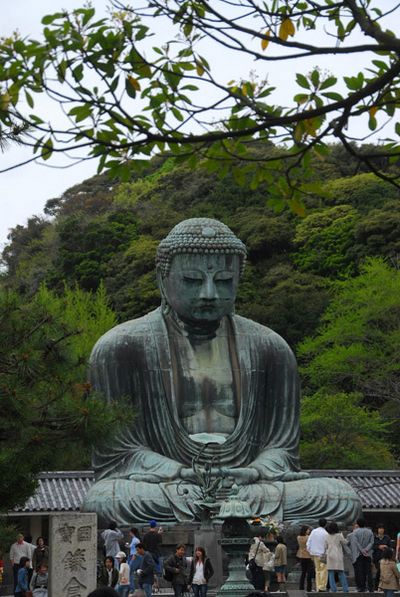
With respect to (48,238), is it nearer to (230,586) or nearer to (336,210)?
(336,210)

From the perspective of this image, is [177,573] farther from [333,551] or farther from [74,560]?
[74,560]

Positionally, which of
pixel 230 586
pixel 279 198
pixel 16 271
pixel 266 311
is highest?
pixel 16 271

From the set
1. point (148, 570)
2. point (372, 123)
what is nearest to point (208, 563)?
point (148, 570)

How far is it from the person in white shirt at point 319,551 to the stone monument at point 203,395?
165 centimetres

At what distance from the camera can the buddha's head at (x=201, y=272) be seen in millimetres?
19031

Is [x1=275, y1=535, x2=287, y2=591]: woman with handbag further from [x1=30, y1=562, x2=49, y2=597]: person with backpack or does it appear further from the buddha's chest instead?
[x1=30, y1=562, x2=49, y2=597]: person with backpack

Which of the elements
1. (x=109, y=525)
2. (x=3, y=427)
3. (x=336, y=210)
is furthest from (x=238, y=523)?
(x=336, y=210)

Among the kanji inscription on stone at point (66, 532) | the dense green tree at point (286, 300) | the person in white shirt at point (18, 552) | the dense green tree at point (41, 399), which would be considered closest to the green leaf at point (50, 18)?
the dense green tree at point (41, 399)

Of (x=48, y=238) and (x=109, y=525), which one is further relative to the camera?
(x=48, y=238)

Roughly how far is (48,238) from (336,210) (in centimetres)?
1382

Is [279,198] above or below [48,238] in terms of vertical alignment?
below

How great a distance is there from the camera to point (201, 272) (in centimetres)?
1906

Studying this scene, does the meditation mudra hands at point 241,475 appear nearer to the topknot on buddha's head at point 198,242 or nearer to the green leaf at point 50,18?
the topknot on buddha's head at point 198,242

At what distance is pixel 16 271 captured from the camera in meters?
59.1
